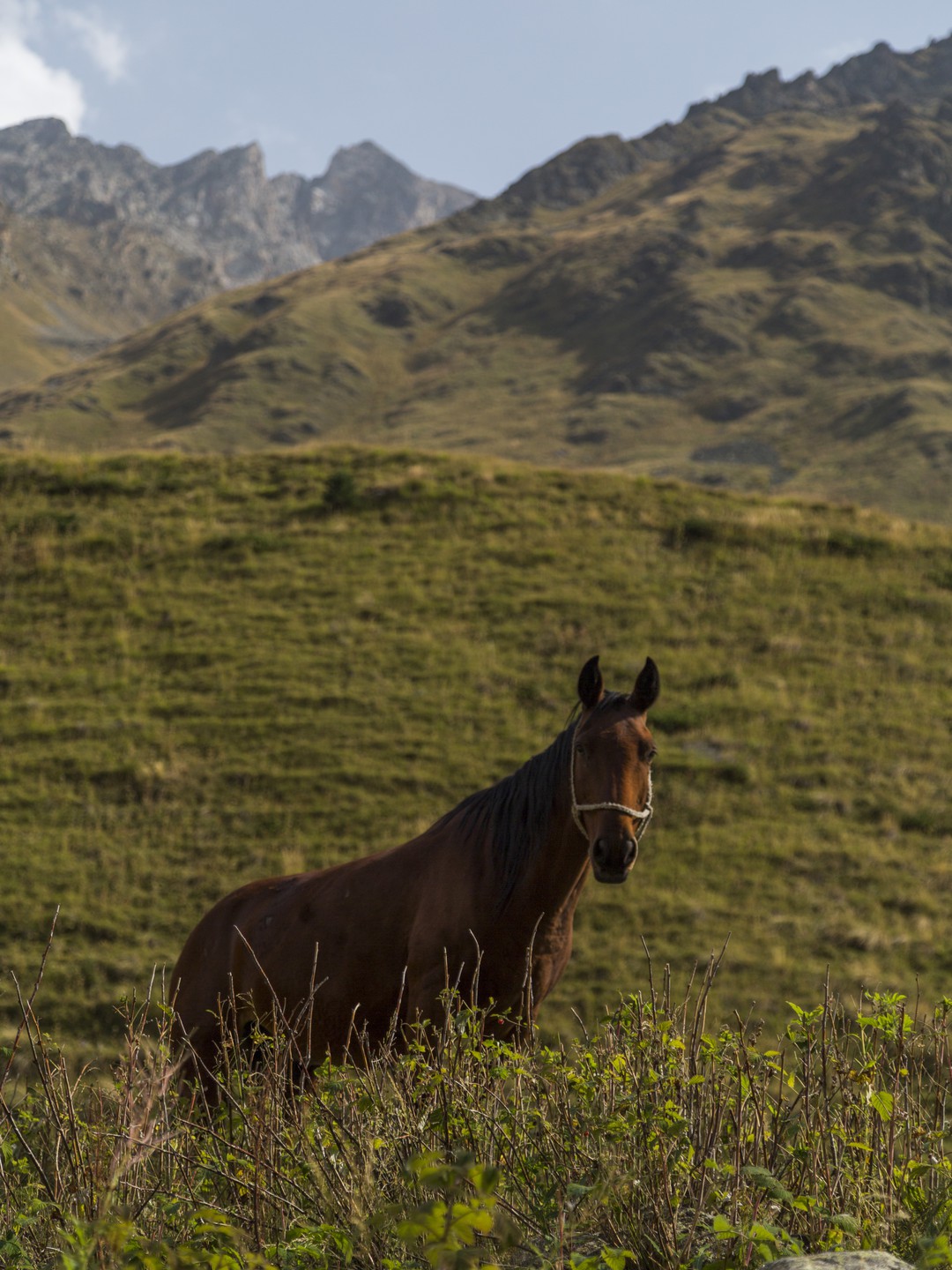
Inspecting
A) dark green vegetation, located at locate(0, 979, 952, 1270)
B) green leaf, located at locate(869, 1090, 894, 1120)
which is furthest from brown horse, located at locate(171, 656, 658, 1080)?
green leaf, located at locate(869, 1090, 894, 1120)

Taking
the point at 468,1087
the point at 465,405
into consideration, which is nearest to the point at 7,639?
the point at 468,1087

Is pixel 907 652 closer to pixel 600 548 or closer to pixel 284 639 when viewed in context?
pixel 600 548

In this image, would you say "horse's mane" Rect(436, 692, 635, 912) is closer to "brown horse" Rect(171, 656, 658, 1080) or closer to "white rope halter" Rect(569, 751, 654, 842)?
"brown horse" Rect(171, 656, 658, 1080)

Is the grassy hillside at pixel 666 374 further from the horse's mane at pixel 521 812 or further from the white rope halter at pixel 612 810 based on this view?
→ the white rope halter at pixel 612 810

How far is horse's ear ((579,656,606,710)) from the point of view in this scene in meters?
6.18

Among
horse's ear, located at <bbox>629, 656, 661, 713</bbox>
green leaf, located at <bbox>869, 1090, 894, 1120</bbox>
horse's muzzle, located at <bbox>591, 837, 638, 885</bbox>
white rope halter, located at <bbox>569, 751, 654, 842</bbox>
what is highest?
horse's ear, located at <bbox>629, 656, 661, 713</bbox>

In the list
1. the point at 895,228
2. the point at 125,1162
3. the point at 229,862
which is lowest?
the point at 229,862

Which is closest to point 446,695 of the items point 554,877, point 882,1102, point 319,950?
point 319,950

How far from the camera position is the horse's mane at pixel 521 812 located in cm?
632

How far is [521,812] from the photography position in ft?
21.5

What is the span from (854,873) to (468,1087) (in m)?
14.2

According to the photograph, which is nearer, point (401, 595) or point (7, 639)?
point (7, 639)

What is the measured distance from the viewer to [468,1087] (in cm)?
364

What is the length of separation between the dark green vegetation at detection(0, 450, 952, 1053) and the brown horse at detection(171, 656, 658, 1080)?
6301 mm
